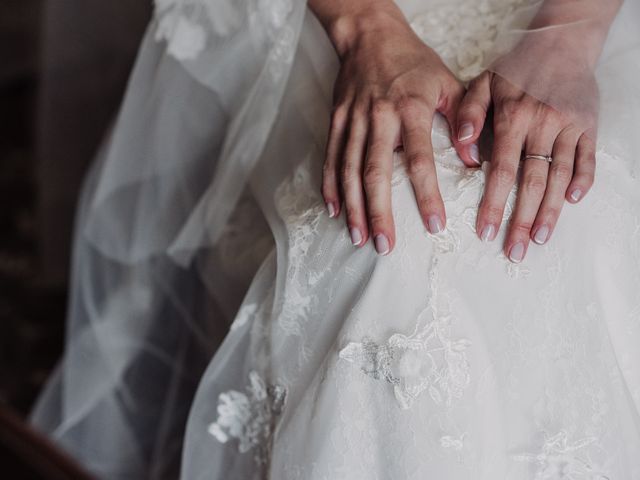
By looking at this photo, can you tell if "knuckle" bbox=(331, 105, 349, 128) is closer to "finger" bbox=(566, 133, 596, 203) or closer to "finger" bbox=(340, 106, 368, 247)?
"finger" bbox=(340, 106, 368, 247)

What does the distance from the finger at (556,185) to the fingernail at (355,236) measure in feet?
0.42

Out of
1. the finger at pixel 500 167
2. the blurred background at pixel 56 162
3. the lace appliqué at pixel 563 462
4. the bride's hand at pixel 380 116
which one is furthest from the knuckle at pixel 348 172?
the blurred background at pixel 56 162

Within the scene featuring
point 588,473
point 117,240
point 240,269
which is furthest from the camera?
point 117,240

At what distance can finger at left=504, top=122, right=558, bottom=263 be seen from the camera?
0.61 meters

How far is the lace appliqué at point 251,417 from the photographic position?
0.74 metres

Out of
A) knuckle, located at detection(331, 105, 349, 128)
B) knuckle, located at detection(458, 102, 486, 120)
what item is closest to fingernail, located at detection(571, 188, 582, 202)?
knuckle, located at detection(458, 102, 486, 120)

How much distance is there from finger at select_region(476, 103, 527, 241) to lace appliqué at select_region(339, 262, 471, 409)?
0.18 feet

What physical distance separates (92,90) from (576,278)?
3.31 ft

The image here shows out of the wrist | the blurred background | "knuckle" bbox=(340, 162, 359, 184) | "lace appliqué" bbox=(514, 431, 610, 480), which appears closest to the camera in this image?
"lace appliqué" bbox=(514, 431, 610, 480)

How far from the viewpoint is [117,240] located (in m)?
1.02

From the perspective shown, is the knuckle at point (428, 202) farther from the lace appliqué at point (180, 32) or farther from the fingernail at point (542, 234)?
the lace appliqué at point (180, 32)

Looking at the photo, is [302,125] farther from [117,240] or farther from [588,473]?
[588,473]

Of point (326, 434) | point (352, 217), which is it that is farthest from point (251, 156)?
point (326, 434)

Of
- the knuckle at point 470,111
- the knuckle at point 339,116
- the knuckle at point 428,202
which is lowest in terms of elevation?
the knuckle at point 339,116
